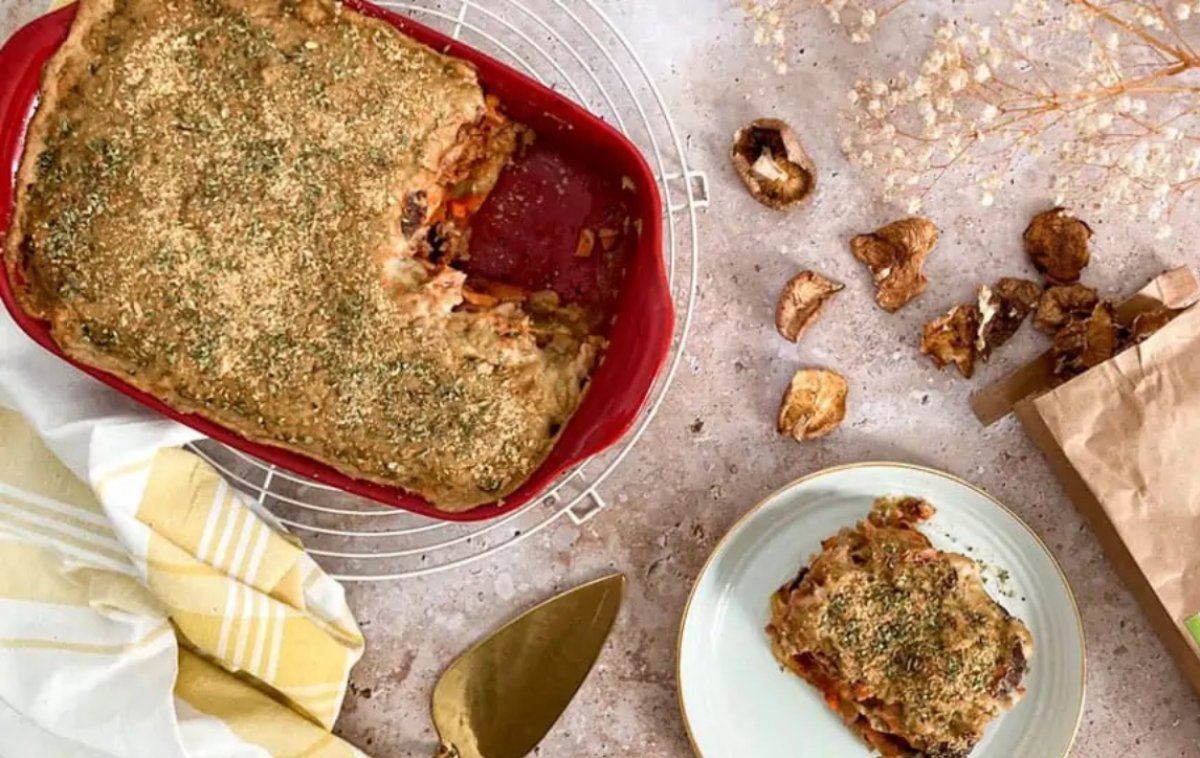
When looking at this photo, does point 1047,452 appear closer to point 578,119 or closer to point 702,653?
point 702,653

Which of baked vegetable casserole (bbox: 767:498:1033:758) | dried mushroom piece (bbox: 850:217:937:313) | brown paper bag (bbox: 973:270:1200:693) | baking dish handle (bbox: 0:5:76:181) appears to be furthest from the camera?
dried mushroom piece (bbox: 850:217:937:313)

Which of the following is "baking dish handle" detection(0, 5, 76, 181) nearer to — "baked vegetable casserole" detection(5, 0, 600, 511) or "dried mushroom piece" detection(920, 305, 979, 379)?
"baked vegetable casserole" detection(5, 0, 600, 511)

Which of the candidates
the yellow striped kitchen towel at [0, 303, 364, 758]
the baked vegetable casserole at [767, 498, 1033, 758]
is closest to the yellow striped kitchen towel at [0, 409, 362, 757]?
the yellow striped kitchen towel at [0, 303, 364, 758]

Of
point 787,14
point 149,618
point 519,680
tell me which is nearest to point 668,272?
point 787,14

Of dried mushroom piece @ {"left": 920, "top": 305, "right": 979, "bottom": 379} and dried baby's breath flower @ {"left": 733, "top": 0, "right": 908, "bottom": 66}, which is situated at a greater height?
dried baby's breath flower @ {"left": 733, "top": 0, "right": 908, "bottom": 66}

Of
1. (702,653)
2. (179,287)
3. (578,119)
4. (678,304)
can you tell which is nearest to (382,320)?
(179,287)

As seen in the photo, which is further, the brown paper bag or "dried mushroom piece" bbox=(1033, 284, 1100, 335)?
"dried mushroom piece" bbox=(1033, 284, 1100, 335)

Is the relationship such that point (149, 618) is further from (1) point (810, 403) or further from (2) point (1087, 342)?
(2) point (1087, 342)
